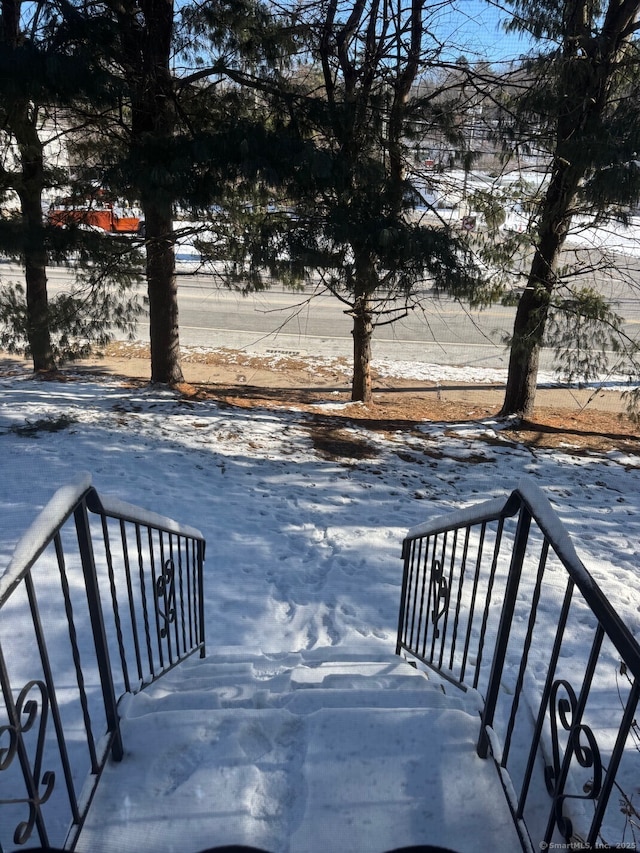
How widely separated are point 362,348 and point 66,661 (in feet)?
25.3

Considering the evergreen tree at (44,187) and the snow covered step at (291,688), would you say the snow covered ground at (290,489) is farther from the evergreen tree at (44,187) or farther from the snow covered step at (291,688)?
the evergreen tree at (44,187)

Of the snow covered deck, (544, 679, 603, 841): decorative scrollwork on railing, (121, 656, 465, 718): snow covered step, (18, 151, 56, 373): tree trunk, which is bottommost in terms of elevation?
(121, 656, 465, 718): snow covered step

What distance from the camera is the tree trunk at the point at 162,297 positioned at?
342 inches

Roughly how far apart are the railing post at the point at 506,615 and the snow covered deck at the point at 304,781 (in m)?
0.09

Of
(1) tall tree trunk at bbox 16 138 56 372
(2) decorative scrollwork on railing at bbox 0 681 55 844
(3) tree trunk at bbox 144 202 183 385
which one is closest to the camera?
(2) decorative scrollwork on railing at bbox 0 681 55 844

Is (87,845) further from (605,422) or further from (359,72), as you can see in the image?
(605,422)

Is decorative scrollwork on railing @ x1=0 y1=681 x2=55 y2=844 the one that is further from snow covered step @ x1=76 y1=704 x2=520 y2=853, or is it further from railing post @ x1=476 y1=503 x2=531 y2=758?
railing post @ x1=476 y1=503 x2=531 y2=758

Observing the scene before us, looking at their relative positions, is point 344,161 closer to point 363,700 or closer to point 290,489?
point 290,489

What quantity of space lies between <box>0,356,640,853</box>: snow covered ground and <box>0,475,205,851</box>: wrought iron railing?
0.43 m

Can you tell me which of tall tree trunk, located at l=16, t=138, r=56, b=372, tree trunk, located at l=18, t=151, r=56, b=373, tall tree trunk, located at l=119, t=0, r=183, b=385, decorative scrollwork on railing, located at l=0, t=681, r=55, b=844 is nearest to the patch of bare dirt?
tree trunk, located at l=18, t=151, r=56, b=373

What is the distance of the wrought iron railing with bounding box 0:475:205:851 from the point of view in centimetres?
146

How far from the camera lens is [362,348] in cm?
1020

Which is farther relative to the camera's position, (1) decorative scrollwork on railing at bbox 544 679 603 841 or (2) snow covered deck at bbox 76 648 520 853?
(2) snow covered deck at bbox 76 648 520 853

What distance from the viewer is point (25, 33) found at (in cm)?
667
